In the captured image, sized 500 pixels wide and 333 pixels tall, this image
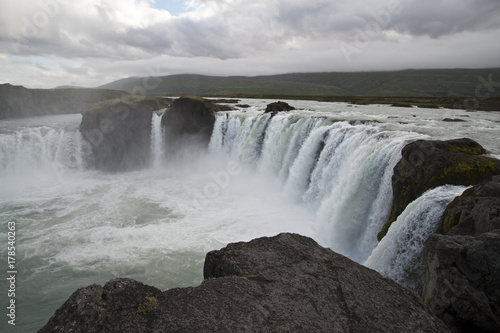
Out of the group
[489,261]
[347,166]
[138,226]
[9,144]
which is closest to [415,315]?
[489,261]

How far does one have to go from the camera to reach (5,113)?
164ft

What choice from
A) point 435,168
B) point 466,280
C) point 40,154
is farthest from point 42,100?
point 466,280

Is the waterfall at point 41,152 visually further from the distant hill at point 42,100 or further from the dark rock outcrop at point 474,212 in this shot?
the dark rock outcrop at point 474,212

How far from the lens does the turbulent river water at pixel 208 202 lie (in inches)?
Answer: 496

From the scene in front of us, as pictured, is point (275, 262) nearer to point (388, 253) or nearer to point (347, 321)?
point (347, 321)

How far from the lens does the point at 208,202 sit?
2323cm

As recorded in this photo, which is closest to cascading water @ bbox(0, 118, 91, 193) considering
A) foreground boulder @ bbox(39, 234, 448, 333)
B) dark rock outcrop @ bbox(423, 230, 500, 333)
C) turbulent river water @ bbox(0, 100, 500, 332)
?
turbulent river water @ bbox(0, 100, 500, 332)

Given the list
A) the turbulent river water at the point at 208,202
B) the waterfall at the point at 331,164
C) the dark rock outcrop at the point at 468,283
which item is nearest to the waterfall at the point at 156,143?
the turbulent river water at the point at 208,202

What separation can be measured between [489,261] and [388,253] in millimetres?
4034

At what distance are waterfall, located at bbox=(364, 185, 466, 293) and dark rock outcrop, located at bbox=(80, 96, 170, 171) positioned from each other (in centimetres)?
3189

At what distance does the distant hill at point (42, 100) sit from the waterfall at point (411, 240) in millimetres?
63701

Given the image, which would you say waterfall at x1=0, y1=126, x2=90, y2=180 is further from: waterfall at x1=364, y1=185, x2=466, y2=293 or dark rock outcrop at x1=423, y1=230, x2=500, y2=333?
dark rock outcrop at x1=423, y1=230, x2=500, y2=333

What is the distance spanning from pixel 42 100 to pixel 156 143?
1412 inches

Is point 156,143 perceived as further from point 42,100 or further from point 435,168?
point 42,100
